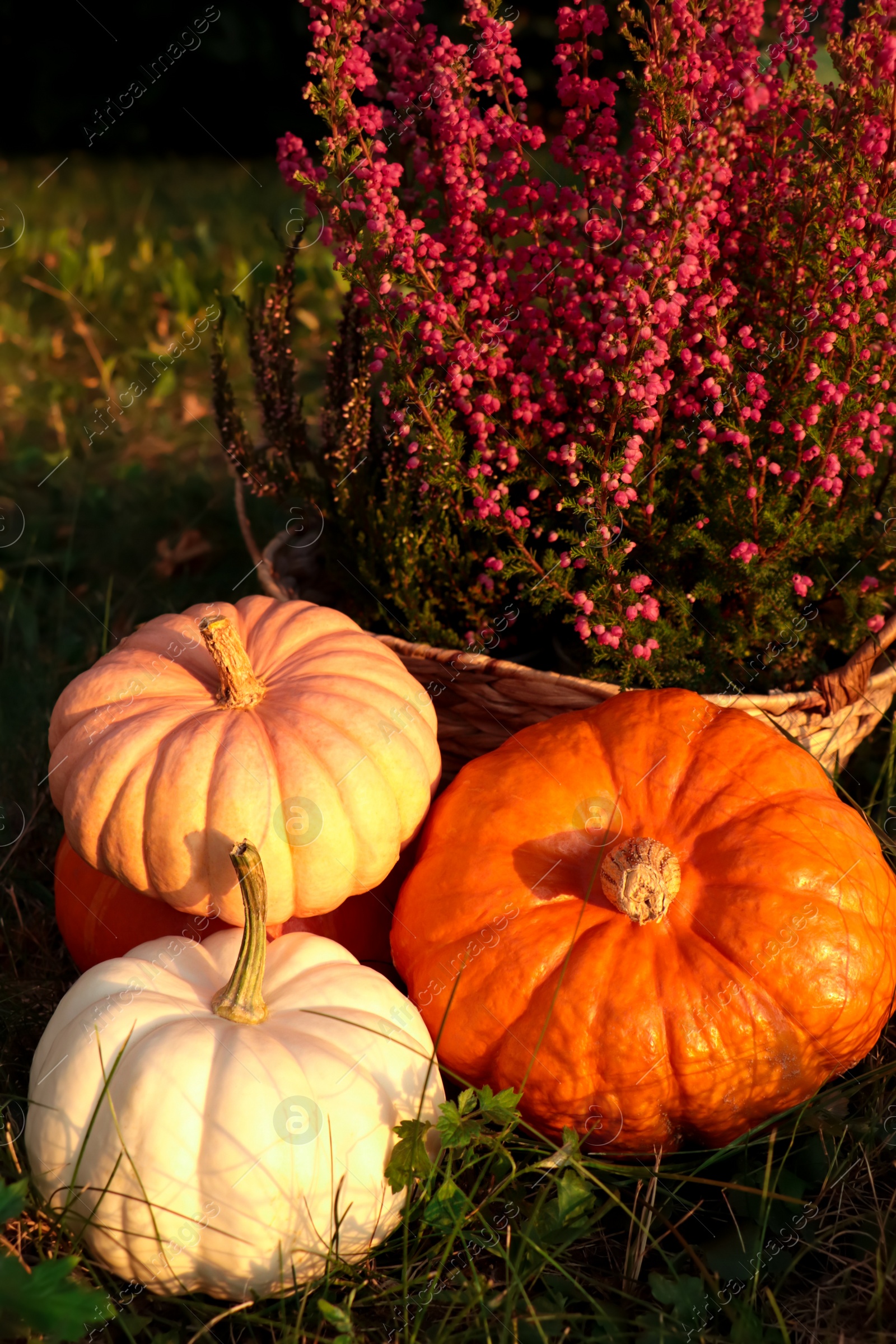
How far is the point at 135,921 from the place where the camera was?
1.86 metres

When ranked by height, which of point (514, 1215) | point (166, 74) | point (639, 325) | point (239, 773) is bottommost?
point (514, 1215)

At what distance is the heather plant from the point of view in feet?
5.51

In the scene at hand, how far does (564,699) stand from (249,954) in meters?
0.73

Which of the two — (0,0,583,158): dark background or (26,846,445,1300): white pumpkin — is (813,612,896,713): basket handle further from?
(0,0,583,158): dark background

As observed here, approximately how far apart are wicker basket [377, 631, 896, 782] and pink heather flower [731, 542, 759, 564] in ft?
0.77

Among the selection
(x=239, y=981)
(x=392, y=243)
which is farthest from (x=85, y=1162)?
(x=392, y=243)

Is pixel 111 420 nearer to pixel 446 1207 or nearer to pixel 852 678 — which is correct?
pixel 852 678

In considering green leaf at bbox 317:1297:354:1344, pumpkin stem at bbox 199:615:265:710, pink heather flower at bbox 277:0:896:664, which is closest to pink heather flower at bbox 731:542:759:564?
pink heather flower at bbox 277:0:896:664

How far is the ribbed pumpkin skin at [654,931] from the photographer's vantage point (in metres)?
1.54

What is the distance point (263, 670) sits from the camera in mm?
1886

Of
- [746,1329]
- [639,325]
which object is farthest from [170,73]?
[746,1329]

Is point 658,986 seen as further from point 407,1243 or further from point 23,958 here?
point 23,958

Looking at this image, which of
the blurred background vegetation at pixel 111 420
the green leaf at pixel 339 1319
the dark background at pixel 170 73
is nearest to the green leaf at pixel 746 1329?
the green leaf at pixel 339 1319

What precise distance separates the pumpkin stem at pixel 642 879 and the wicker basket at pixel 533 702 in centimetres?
37
